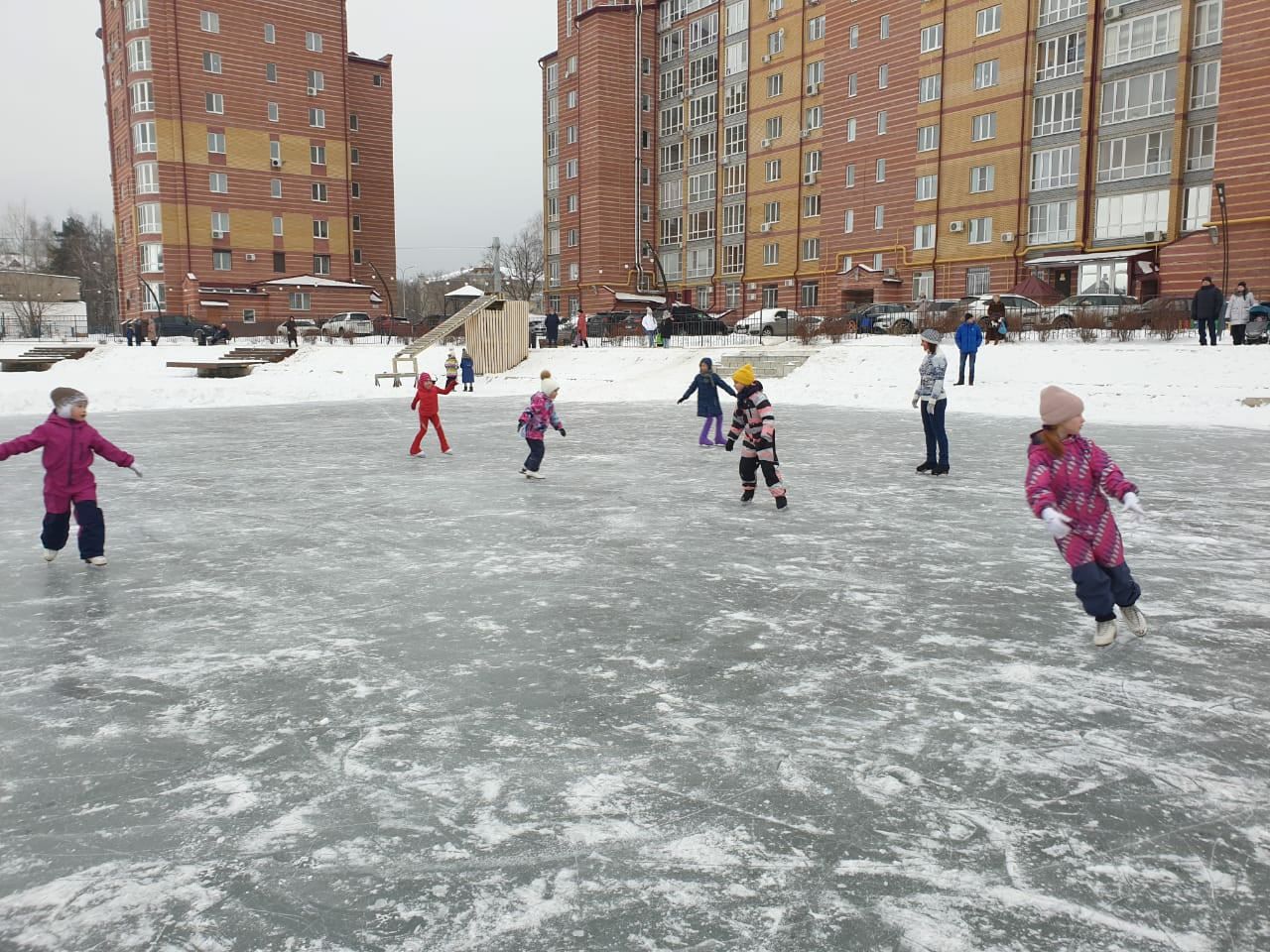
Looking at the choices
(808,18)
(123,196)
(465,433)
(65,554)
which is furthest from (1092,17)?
(123,196)

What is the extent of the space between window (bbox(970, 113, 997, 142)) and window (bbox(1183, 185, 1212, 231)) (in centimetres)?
947

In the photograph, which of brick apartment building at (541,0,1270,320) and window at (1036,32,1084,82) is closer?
brick apartment building at (541,0,1270,320)

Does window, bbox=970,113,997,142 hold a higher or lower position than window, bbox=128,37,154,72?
lower

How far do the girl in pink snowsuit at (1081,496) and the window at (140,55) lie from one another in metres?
63.1

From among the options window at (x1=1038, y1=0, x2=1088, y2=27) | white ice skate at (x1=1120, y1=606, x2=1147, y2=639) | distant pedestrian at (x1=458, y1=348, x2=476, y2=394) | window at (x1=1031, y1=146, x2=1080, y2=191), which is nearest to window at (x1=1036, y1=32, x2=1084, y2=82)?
window at (x1=1038, y1=0, x2=1088, y2=27)

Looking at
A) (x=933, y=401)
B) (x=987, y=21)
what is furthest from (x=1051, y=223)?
(x=933, y=401)

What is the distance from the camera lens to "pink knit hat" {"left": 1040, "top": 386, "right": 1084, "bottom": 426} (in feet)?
15.0

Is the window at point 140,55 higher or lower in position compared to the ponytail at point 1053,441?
higher

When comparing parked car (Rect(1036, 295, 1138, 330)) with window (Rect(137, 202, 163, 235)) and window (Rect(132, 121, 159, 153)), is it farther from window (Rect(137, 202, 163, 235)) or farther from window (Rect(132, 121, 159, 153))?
window (Rect(132, 121, 159, 153))

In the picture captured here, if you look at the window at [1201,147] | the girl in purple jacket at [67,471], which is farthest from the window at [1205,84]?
the girl in purple jacket at [67,471]

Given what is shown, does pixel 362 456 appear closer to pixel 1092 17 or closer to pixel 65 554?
pixel 65 554

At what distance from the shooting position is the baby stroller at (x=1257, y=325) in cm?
2241

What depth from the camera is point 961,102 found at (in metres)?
45.1

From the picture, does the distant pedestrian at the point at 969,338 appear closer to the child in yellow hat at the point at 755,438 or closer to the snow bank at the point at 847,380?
the snow bank at the point at 847,380
